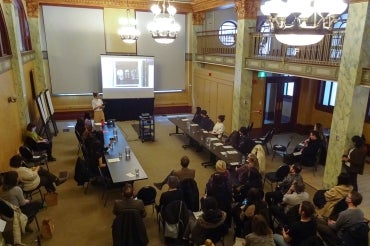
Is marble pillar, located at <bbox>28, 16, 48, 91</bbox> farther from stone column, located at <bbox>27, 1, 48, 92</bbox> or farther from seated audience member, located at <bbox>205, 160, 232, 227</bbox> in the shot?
seated audience member, located at <bbox>205, 160, 232, 227</bbox>

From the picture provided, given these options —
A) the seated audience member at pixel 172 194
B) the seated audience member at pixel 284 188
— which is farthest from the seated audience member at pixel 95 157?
the seated audience member at pixel 284 188

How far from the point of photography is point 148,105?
13.5m

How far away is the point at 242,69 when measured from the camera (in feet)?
32.1

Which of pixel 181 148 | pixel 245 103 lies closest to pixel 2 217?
pixel 181 148

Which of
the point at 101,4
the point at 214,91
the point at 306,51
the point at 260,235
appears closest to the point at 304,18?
the point at 260,235

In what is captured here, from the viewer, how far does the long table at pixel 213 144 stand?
703 centimetres

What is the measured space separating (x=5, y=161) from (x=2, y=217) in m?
2.41

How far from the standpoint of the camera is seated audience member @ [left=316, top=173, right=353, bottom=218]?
4938 mm

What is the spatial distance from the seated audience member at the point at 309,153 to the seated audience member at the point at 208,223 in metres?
4.08

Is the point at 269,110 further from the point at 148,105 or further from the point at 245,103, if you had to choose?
the point at 148,105

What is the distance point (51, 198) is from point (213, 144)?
13.6ft

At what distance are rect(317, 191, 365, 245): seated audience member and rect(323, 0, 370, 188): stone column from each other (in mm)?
2247

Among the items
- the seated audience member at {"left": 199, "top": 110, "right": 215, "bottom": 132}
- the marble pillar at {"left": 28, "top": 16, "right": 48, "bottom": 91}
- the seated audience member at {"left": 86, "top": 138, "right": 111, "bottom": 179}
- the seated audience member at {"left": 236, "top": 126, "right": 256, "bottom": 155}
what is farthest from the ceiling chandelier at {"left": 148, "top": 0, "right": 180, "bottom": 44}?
the marble pillar at {"left": 28, "top": 16, "right": 48, "bottom": 91}

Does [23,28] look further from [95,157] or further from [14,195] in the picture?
[14,195]
